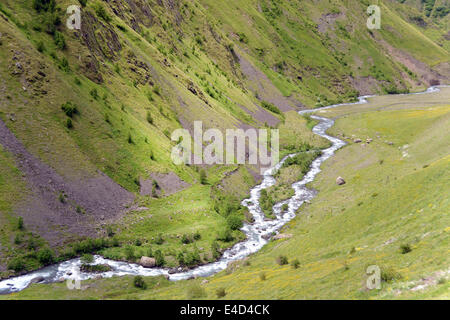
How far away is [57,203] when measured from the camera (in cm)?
3503

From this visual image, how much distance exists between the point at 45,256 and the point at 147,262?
31.3 feet

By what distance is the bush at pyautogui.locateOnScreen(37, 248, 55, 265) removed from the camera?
30.6 metres

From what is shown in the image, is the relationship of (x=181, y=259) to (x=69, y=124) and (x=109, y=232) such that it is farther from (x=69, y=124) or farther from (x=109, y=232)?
(x=69, y=124)

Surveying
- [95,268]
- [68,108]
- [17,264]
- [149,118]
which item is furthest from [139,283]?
[149,118]

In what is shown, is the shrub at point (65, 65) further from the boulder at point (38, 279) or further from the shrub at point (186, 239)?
the boulder at point (38, 279)

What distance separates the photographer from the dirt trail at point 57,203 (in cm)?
3281

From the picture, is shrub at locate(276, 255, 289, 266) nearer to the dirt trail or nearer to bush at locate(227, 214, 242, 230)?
bush at locate(227, 214, 242, 230)

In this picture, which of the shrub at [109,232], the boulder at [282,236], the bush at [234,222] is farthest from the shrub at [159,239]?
the boulder at [282,236]

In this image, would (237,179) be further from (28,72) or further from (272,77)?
(272,77)

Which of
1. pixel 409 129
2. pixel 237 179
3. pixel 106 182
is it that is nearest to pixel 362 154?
pixel 409 129

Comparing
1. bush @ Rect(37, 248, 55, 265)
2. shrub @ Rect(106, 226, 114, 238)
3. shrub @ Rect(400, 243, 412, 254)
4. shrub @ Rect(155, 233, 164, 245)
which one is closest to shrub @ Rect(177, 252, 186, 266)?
shrub @ Rect(155, 233, 164, 245)

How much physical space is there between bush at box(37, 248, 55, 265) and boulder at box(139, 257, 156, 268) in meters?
8.38

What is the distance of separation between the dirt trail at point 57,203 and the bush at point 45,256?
40.3 inches

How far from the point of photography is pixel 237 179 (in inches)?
2272
